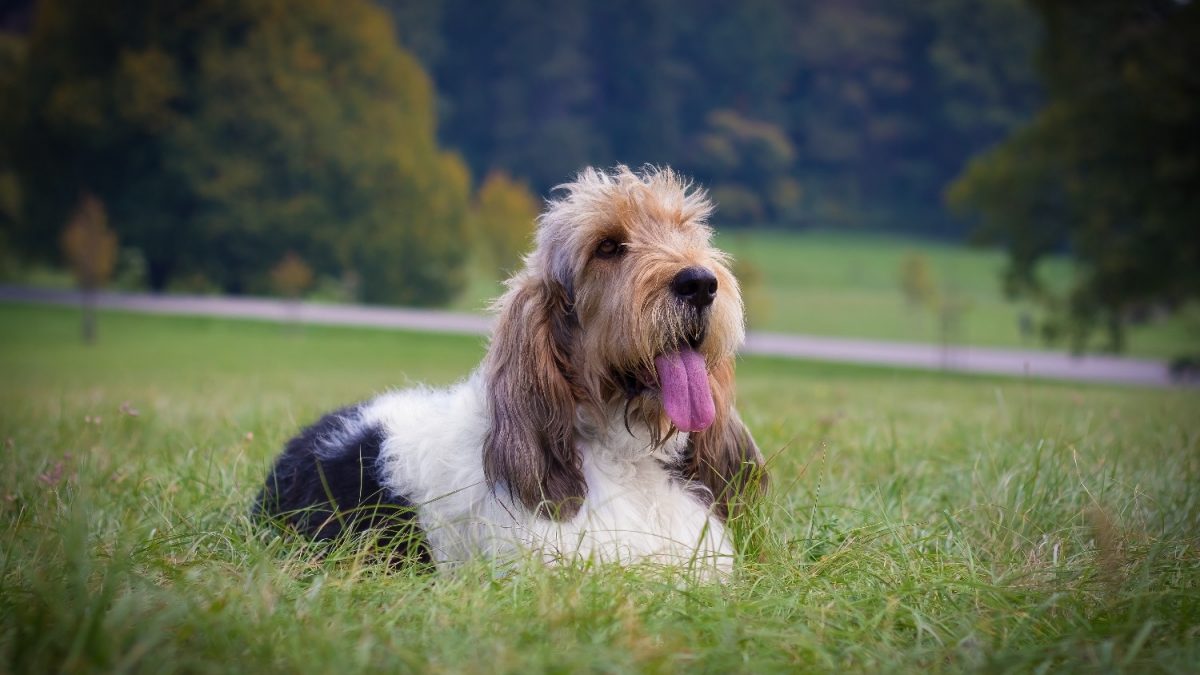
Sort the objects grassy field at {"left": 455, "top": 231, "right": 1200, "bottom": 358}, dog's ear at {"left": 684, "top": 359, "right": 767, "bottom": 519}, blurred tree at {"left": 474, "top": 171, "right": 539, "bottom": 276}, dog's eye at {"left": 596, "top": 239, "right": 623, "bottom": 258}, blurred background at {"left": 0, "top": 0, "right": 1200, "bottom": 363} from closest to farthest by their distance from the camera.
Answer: dog's eye at {"left": 596, "top": 239, "right": 623, "bottom": 258}, dog's ear at {"left": 684, "top": 359, "right": 767, "bottom": 519}, blurred background at {"left": 0, "top": 0, "right": 1200, "bottom": 363}, blurred tree at {"left": 474, "top": 171, "right": 539, "bottom": 276}, grassy field at {"left": 455, "top": 231, "right": 1200, "bottom": 358}

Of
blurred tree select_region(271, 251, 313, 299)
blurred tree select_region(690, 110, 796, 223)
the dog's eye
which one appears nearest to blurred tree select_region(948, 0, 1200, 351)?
blurred tree select_region(690, 110, 796, 223)

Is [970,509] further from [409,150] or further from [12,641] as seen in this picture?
[409,150]

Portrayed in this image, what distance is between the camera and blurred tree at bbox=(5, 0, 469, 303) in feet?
104

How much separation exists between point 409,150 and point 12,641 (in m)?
32.0

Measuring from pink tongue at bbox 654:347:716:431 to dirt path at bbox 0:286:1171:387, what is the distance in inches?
862

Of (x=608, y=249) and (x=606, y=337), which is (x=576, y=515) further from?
(x=608, y=249)

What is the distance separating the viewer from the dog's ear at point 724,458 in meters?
4.16

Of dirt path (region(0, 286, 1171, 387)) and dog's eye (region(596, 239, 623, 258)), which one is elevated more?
dog's eye (region(596, 239, 623, 258))

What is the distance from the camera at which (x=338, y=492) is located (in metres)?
4.29

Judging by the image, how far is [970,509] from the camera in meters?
4.71

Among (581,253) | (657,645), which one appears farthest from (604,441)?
(657,645)

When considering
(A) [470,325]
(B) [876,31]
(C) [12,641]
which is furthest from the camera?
(B) [876,31]

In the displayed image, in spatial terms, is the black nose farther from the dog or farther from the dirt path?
the dirt path

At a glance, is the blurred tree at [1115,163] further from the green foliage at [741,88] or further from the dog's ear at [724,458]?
the dog's ear at [724,458]
